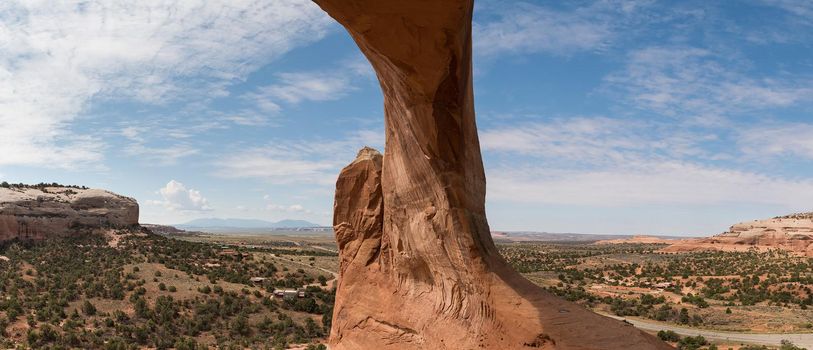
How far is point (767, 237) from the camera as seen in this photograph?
81250 mm

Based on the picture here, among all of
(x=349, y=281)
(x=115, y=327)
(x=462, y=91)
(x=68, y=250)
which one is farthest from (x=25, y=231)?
(x=462, y=91)

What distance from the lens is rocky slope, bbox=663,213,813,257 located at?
7675cm

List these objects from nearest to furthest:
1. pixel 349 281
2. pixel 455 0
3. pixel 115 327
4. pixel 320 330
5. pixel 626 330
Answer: pixel 455 0 < pixel 626 330 < pixel 349 281 < pixel 115 327 < pixel 320 330

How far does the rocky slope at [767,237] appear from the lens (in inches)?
3022

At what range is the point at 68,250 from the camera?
4550cm

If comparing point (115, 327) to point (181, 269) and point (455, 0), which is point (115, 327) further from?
point (455, 0)

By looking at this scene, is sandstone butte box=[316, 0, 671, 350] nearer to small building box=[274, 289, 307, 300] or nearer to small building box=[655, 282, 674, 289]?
small building box=[274, 289, 307, 300]

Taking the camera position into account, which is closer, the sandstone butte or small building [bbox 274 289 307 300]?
the sandstone butte

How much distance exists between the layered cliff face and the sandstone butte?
51135 millimetres

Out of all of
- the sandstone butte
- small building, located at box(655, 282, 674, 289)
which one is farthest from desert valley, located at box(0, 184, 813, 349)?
the sandstone butte

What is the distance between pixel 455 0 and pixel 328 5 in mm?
1452

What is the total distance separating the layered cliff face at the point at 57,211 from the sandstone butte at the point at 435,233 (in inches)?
2013

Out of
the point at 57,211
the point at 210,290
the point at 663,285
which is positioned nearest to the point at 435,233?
the point at 210,290

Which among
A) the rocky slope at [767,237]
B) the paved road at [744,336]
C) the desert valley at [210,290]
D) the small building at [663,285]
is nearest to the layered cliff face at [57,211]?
the desert valley at [210,290]
